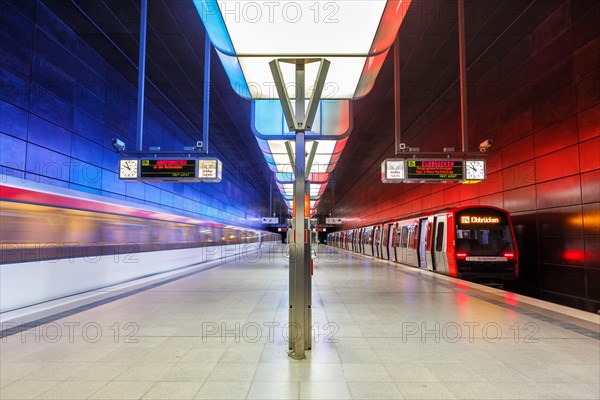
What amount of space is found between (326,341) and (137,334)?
2.47 metres

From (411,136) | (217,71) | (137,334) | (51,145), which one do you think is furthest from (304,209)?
(411,136)

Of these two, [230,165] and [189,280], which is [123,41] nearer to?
[189,280]

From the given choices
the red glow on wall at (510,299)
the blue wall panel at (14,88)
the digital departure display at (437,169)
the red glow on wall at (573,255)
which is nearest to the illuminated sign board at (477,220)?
the digital departure display at (437,169)

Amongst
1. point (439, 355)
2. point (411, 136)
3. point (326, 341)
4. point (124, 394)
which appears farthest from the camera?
point (411, 136)

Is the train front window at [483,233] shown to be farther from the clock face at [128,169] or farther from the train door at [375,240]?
the train door at [375,240]

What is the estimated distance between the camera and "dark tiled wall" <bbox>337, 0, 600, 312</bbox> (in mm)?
7359

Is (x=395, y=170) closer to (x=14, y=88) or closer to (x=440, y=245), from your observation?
(x=440, y=245)

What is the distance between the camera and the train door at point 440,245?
1144 cm

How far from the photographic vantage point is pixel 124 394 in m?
3.00

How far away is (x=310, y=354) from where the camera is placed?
13.0 feet

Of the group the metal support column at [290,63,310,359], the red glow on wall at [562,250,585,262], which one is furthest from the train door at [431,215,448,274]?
the metal support column at [290,63,310,359]

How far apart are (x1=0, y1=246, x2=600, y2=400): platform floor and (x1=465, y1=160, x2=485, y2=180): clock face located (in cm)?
419

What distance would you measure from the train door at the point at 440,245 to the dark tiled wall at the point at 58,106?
10761 millimetres

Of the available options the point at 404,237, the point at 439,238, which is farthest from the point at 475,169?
the point at 404,237
